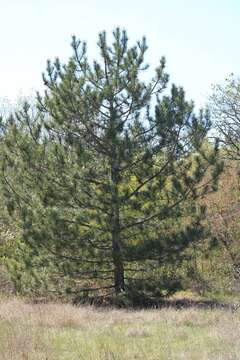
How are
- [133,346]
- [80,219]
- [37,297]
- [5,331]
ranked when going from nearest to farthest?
[133,346], [5,331], [80,219], [37,297]

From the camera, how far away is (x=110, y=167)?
13438 mm

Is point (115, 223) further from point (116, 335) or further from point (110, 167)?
point (116, 335)

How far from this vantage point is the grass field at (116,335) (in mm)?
6883

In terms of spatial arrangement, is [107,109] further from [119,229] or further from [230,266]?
[230,266]

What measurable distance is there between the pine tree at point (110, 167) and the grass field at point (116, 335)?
2.72 meters

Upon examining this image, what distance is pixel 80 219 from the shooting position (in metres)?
13.0

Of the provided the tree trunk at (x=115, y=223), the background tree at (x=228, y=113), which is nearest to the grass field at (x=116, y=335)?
the tree trunk at (x=115, y=223)

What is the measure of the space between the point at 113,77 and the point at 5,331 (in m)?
7.26

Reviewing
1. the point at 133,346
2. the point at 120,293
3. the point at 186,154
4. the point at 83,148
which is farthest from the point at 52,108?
the point at 133,346

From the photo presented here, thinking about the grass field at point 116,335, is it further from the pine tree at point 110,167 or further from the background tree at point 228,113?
the background tree at point 228,113

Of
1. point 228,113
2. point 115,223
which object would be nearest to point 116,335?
point 115,223

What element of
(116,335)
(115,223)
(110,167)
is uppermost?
(110,167)

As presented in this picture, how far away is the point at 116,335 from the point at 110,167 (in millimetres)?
5769

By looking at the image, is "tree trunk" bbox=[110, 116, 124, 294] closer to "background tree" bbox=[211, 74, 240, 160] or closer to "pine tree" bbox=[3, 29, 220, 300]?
"pine tree" bbox=[3, 29, 220, 300]
